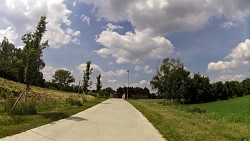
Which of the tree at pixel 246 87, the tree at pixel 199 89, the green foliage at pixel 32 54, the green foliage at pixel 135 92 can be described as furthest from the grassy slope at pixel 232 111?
the green foliage at pixel 135 92

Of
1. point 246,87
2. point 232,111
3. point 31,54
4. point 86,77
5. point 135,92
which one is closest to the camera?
point 31,54

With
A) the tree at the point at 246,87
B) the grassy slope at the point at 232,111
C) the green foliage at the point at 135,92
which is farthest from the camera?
the green foliage at the point at 135,92

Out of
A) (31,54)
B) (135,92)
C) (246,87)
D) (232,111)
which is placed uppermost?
(246,87)

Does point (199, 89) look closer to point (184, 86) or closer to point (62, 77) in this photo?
point (184, 86)

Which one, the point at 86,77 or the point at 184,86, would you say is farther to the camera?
the point at 184,86

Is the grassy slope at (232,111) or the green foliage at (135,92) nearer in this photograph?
the grassy slope at (232,111)

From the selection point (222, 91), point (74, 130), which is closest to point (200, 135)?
point (74, 130)

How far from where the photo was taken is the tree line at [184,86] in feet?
271

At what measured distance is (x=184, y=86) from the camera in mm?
84312

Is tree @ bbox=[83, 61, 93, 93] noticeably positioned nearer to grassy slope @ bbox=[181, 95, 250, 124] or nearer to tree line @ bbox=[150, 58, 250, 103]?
grassy slope @ bbox=[181, 95, 250, 124]

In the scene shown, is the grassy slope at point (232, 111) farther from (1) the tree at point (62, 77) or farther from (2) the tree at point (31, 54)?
(1) the tree at point (62, 77)

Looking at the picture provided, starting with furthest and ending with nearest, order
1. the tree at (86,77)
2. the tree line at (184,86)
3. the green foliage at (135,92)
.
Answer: the green foliage at (135,92) < the tree line at (184,86) < the tree at (86,77)

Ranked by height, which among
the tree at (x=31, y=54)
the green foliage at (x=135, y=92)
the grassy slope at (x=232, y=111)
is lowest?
the grassy slope at (x=232, y=111)

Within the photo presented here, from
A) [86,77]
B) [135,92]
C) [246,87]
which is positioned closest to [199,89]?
[86,77]
